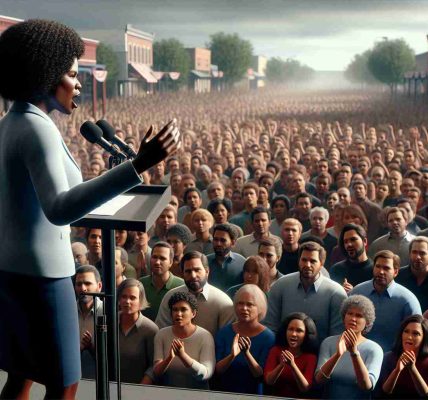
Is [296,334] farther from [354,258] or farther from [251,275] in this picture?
[354,258]

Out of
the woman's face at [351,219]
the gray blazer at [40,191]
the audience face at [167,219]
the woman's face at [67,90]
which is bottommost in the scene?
the audience face at [167,219]

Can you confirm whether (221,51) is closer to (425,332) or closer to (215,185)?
(215,185)

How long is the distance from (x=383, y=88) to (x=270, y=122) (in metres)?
11.8

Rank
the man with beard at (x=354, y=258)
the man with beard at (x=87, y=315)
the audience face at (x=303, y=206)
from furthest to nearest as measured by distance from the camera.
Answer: the audience face at (x=303, y=206)
the man with beard at (x=354, y=258)
the man with beard at (x=87, y=315)

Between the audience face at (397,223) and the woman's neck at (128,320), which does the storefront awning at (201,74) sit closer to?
the audience face at (397,223)

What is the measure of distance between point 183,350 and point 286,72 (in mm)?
24256

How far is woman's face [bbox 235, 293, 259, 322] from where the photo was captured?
4.57 m

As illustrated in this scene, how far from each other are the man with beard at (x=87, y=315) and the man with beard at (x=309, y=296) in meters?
1.17

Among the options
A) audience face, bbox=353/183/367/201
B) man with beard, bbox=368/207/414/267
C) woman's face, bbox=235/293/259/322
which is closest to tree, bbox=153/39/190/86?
audience face, bbox=353/183/367/201

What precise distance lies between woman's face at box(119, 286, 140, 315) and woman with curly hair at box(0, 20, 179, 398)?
2530 millimetres

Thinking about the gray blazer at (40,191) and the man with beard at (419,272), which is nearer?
the gray blazer at (40,191)

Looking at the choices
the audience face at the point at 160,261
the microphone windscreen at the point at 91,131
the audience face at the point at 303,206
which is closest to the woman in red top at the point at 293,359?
the audience face at the point at 160,261

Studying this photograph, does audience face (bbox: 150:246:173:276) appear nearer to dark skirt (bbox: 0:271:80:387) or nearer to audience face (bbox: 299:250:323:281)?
audience face (bbox: 299:250:323:281)

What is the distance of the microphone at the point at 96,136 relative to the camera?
97.6 inches
